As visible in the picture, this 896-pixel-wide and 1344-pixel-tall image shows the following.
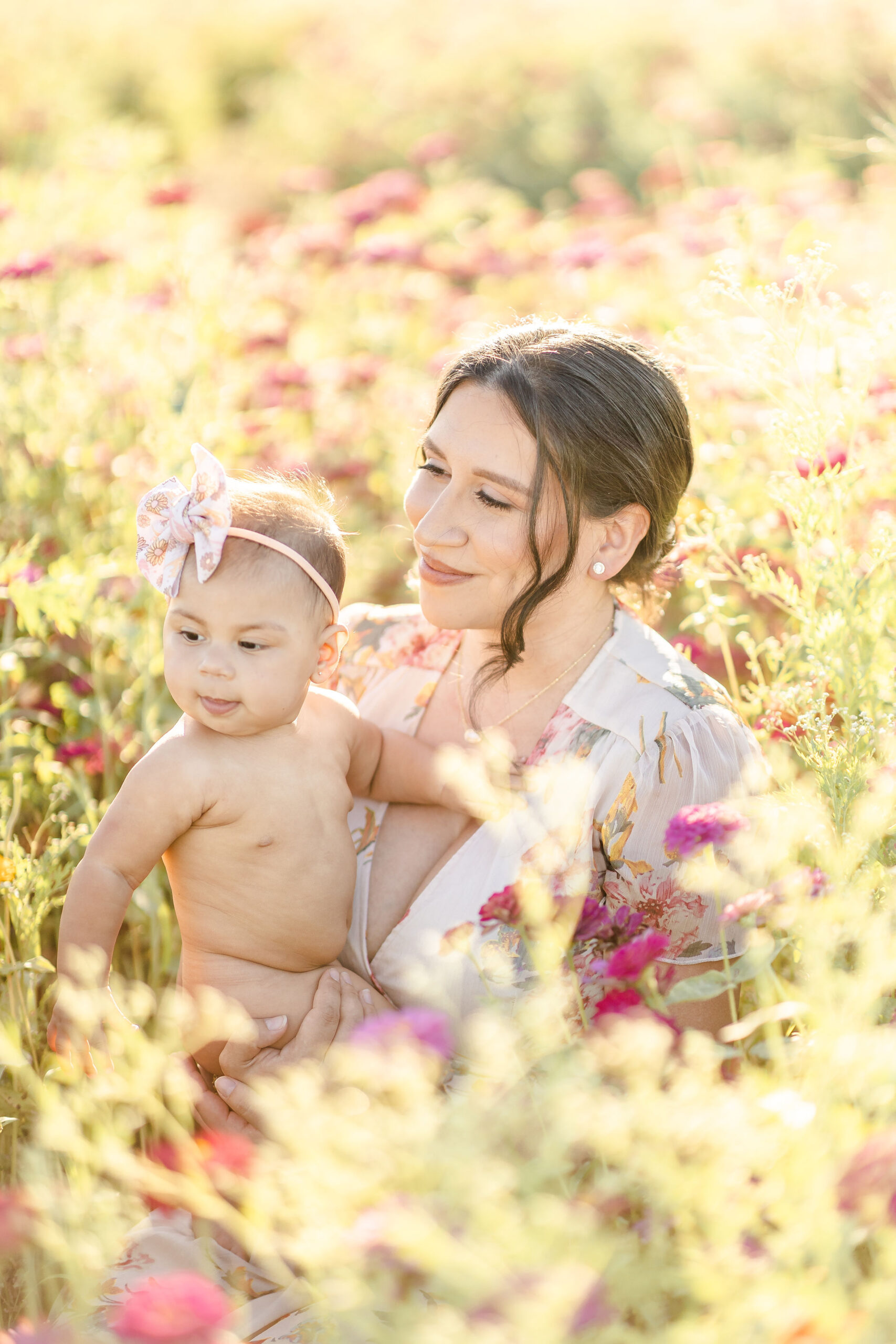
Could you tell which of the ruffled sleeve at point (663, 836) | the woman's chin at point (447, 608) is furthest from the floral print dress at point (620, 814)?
the woman's chin at point (447, 608)

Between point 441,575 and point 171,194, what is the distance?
112 inches

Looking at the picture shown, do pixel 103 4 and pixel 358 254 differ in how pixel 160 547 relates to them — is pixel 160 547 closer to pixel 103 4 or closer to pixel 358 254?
pixel 358 254

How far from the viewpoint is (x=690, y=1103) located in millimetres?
982

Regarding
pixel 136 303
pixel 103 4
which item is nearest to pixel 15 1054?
pixel 136 303

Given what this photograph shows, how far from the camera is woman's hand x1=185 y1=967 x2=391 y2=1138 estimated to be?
1861 millimetres

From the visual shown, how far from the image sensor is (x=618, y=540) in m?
2.17

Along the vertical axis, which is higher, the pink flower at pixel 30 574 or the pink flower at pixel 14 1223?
the pink flower at pixel 14 1223

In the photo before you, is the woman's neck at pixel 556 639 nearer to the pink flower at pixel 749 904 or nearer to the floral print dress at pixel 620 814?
the floral print dress at pixel 620 814

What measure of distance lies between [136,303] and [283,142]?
8.06m

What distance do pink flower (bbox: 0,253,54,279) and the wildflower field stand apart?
1cm

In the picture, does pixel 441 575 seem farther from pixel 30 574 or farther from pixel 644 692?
pixel 30 574

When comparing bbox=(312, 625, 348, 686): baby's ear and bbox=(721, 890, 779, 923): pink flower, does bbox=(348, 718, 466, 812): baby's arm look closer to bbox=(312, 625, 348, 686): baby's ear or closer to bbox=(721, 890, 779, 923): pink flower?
bbox=(312, 625, 348, 686): baby's ear

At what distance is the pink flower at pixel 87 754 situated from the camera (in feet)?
8.05

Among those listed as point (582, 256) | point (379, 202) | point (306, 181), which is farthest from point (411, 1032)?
point (306, 181)
